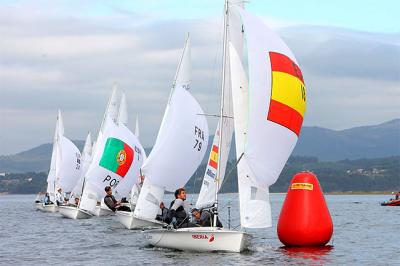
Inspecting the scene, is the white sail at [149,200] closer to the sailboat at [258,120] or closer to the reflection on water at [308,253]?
the reflection on water at [308,253]

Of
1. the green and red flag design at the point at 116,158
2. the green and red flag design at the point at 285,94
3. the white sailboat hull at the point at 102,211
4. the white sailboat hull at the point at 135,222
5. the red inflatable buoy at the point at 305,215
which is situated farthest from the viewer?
the white sailboat hull at the point at 102,211

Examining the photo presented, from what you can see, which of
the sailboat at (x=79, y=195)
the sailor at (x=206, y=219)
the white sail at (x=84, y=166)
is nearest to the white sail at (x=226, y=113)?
the sailor at (x=206, y=219)

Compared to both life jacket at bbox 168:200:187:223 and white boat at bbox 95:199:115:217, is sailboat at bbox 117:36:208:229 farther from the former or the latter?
white boat at bbox 95:199:115:217

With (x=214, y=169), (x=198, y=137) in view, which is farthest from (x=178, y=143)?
(x=214, y=169)

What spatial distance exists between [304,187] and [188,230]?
4531mm

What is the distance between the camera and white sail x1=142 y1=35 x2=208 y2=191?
34.9 m

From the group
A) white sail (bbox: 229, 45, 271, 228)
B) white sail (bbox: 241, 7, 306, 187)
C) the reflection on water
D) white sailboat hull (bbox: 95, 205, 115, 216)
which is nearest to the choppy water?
the reflection on water

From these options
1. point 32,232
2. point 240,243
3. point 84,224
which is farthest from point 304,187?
point 84,224

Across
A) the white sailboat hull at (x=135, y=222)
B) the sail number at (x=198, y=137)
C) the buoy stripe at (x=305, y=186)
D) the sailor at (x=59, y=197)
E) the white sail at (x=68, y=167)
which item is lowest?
the white sailboat hull at (x=135, y=222)

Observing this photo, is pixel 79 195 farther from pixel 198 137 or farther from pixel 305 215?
pixel 305 215

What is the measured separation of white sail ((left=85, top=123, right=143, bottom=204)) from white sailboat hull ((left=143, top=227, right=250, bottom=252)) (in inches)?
792

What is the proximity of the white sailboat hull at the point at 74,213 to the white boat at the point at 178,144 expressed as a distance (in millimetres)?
20090

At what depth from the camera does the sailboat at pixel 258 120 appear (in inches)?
1023

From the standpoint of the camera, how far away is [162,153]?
3547cm
